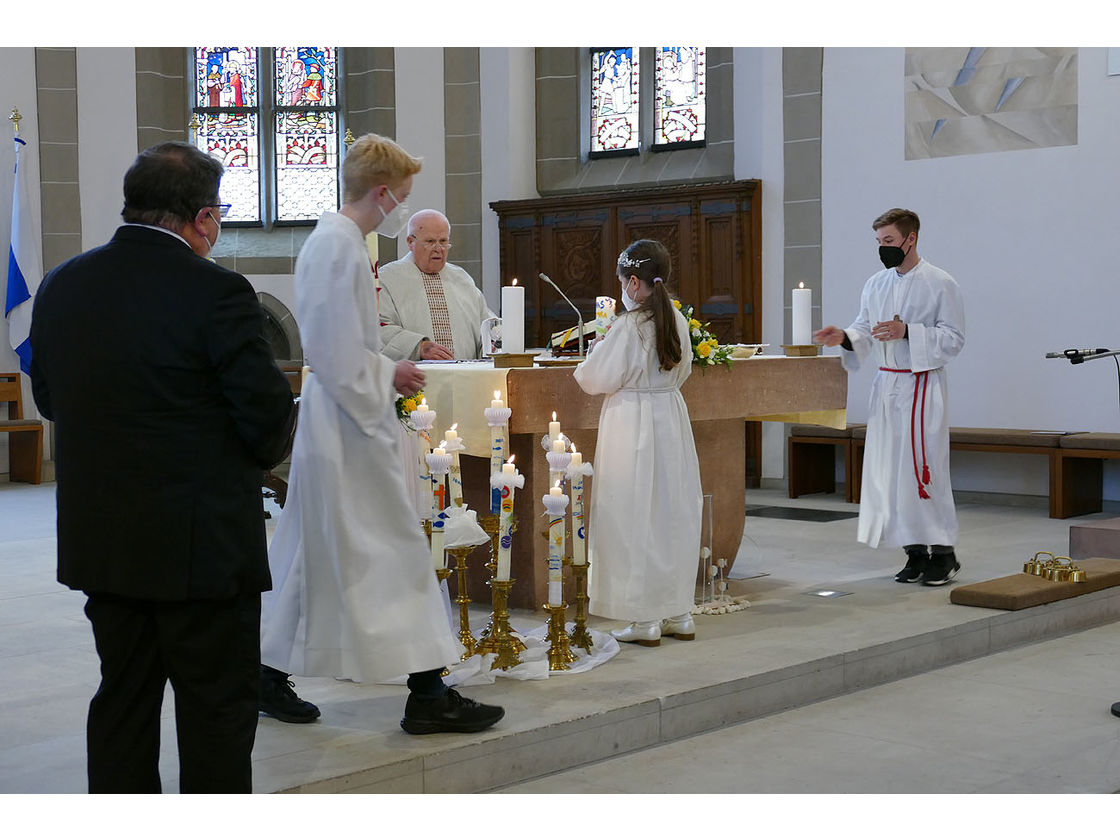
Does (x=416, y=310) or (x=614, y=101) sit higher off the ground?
(x=614, y=101)

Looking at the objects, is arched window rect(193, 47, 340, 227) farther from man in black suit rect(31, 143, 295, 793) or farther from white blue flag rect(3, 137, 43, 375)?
man in black suit rect(31, 143, 295, 793)

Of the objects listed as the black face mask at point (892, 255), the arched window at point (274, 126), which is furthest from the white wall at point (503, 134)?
the black face mask at point (892, 255)

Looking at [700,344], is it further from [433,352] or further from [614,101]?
[614,101]

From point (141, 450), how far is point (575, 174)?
9644 mm

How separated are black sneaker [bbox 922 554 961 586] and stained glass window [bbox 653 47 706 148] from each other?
19.5 feet

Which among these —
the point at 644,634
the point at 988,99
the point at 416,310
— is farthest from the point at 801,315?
the point at 988,99

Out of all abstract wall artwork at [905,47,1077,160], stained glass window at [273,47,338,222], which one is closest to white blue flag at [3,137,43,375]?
stained glass window at [273,47,338,222]

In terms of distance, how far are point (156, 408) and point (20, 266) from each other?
9669 millimetres

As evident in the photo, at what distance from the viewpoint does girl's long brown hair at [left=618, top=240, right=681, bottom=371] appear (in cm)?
495

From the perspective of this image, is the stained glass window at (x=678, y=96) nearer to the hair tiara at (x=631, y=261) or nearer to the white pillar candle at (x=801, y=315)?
the white pillar candle at (x=801, y=315)

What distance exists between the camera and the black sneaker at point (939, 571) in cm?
643

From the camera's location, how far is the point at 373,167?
3.68 m

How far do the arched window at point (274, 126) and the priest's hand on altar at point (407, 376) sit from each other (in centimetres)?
960

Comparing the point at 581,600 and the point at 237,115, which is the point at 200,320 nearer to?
the point at 581,600
